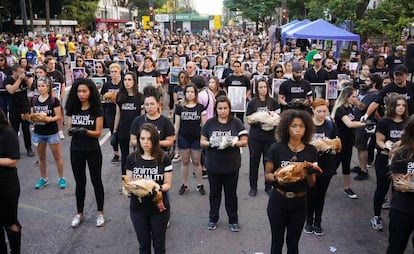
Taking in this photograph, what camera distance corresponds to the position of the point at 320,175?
18.3ft

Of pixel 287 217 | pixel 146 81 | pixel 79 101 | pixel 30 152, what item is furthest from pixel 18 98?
pixel 287 217

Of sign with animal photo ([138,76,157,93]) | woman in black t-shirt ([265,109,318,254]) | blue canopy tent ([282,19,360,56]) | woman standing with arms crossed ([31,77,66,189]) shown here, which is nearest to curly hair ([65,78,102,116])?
woman standing with arms crossed ([31,77,66,189])

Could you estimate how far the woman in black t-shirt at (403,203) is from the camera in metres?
4.21

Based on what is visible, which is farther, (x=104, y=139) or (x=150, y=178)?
(x=104, y=139)

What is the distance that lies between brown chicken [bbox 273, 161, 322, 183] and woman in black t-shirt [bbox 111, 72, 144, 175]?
11.1 feet

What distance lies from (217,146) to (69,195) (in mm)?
3121

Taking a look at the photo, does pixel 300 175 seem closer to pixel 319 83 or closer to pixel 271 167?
pixel 271 167

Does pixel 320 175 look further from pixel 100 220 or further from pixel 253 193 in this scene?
pixel 100 220

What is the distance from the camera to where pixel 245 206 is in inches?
267

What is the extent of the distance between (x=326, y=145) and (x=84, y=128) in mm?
3210

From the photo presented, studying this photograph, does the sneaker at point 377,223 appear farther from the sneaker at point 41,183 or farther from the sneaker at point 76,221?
the sneaker at point 41,183

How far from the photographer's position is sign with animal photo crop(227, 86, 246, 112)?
9.41 meters

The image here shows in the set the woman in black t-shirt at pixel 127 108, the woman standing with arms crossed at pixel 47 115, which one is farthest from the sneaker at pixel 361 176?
the woman standing with arms crossed at pixel 47 115

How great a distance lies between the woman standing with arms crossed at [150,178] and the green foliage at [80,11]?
4708 cm
